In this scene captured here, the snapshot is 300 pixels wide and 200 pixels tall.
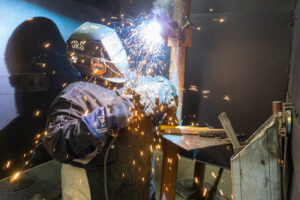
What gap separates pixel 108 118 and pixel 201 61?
2731 mm

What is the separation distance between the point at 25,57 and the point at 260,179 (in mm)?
3079

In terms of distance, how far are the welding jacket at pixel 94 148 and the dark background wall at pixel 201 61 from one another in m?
1.58

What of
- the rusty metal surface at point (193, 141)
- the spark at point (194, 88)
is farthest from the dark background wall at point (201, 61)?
the rusty metal surface at point (193, 141)

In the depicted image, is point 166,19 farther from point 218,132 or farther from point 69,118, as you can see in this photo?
point 69,118

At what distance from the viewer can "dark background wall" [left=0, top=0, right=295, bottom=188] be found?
2.70m

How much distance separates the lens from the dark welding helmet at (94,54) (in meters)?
1.92

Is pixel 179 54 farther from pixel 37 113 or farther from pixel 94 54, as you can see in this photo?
pixel 37 113

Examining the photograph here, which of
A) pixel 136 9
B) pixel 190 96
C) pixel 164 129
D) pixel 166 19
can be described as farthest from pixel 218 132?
pixel 136 9

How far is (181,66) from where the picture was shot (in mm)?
2701

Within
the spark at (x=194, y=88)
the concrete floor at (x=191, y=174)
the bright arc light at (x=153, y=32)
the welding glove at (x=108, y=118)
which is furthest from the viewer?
the spark at (x=194, y=88)

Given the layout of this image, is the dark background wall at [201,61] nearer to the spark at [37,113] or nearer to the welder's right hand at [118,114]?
the spark at [37,113]

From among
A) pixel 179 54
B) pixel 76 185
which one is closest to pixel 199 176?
pixel 179 54

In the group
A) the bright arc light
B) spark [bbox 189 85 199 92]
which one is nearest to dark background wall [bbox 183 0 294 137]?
spark [bbox 189 85 199 92]

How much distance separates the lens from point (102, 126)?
143cm
